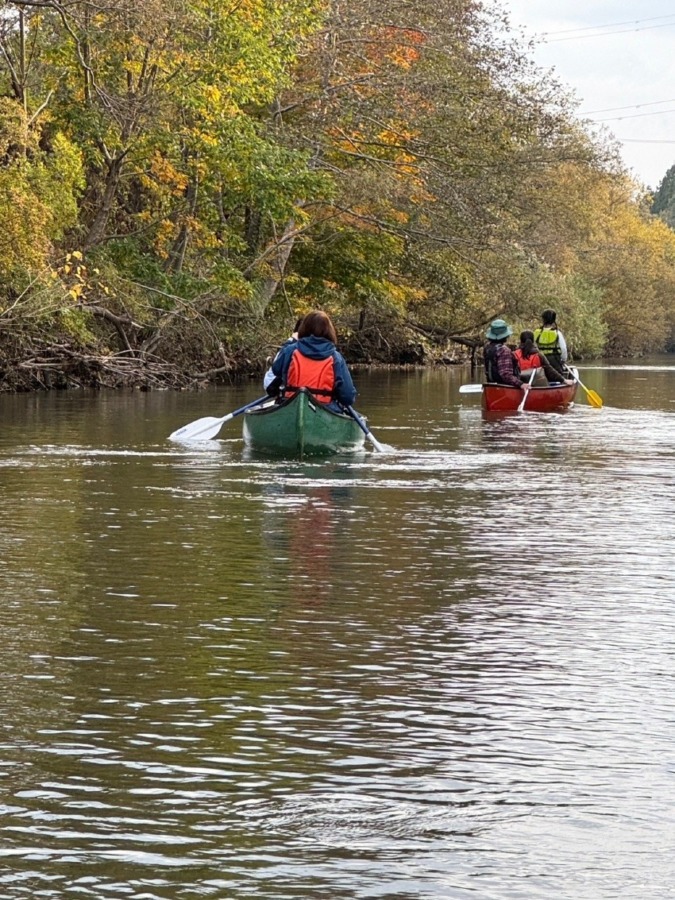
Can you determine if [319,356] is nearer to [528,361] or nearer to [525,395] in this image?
[525,395]

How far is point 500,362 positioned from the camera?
29422mm

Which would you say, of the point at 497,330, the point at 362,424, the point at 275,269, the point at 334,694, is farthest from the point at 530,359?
the point at 334,694

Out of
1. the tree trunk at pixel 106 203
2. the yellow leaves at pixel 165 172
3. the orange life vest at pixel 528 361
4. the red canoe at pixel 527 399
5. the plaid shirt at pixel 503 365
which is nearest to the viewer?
the plaid shirt at pixel 503 365

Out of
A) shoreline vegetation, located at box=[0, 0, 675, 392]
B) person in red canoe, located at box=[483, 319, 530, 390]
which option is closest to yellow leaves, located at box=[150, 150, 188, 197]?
shoreline vegetation, located at box=[0, 0, 675, 392]

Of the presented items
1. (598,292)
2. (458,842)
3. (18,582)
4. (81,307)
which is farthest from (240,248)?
(598,292)

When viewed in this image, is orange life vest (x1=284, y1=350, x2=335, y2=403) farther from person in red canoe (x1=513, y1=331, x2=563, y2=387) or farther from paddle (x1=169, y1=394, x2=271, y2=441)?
person in red canoe (x1=513, y1=331, x2=563, y2=387)

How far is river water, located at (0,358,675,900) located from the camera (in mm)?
4715

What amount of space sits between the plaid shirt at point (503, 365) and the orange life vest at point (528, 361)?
755 mm

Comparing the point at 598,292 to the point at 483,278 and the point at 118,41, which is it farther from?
the point at 118,41

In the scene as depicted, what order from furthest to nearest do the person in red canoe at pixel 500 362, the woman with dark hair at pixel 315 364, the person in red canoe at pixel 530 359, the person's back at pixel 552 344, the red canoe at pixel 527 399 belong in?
the person's back at pixel 552 344
the person in red canoe at pixel 530 359
the red canoe at pixel 527 399
the person in red canoe at pixel 500 362
the woman with dark hair at pixel 315 364

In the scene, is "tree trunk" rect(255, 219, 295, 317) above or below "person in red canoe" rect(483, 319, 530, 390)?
above

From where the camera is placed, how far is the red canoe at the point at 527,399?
29.3m

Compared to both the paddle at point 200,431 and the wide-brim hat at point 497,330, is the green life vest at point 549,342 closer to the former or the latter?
the wide-brim hat at point 497,330

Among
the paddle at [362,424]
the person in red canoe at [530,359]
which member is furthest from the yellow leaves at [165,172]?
the paddle at [362,424]
